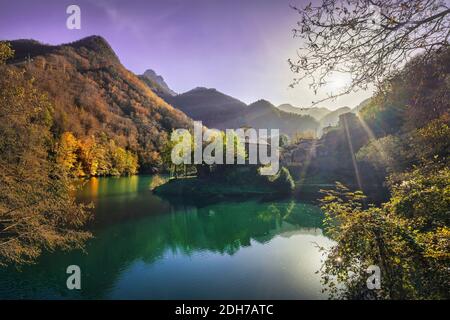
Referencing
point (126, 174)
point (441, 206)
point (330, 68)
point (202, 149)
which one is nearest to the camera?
point (330, 68)

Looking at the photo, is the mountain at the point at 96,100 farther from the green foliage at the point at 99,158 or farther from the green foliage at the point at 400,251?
the green foliage at the point at 400,251

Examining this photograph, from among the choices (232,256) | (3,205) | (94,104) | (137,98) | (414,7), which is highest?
(137,98)

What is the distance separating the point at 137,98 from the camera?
520ft

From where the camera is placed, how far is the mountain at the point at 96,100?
96.7 m

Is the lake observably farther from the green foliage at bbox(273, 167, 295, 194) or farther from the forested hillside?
the green foliage at bbox(273, 167, 295, 194)

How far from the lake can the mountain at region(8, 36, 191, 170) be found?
5278 centimetres

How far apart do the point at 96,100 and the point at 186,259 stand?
120 meters

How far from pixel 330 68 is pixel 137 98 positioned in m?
164

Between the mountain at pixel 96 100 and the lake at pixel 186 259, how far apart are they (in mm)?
52781

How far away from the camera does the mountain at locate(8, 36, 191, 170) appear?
9669 centimetres

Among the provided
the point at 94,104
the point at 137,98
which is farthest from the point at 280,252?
the point at 137,98

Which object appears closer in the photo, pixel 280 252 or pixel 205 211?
pixel 280 252

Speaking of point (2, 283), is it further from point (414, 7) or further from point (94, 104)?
point (94, 104)

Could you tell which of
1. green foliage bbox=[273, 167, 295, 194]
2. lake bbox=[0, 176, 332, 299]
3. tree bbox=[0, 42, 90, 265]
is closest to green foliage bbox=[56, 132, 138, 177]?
lake bbox=[0, 176, 332, 299]
